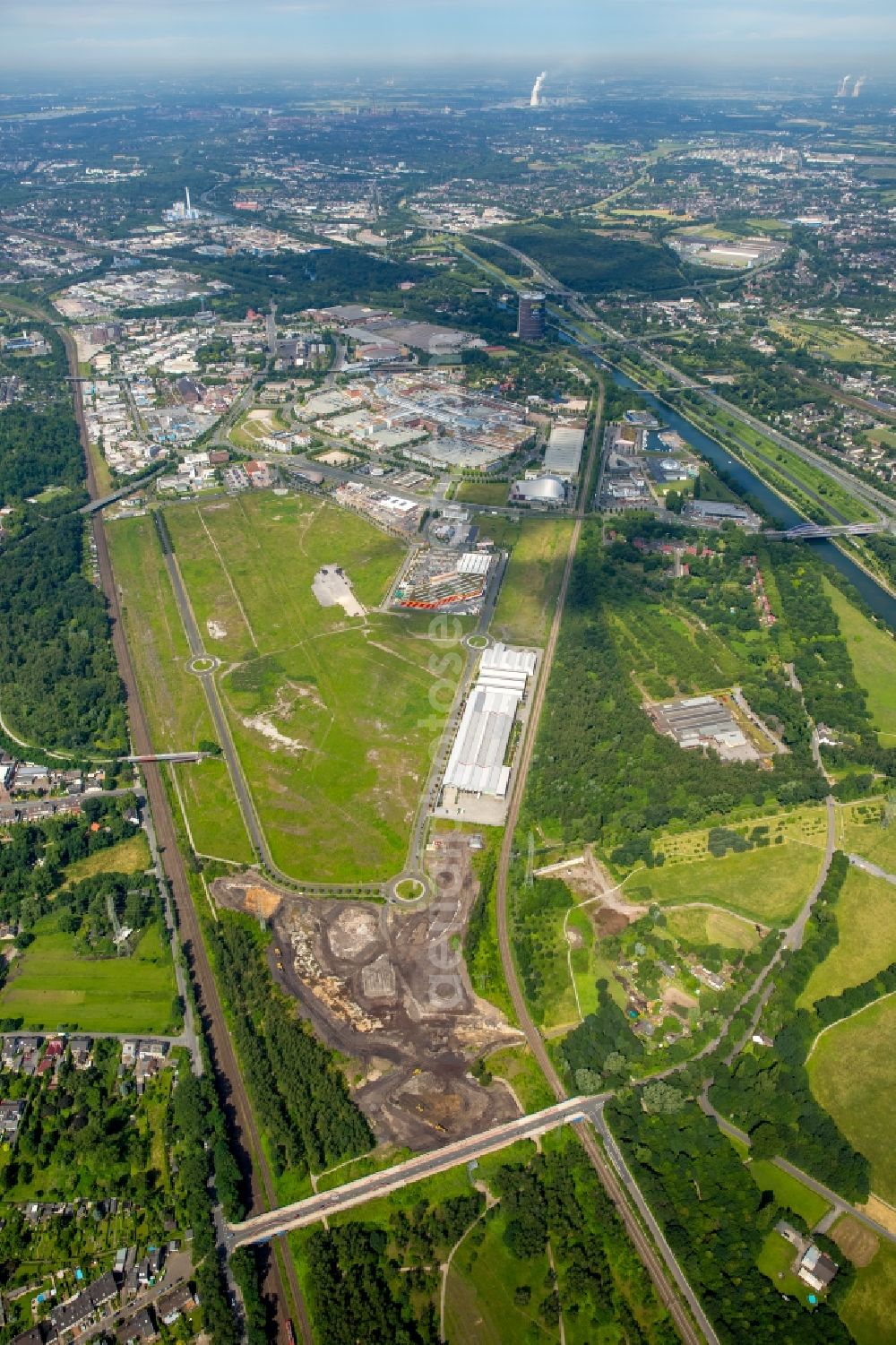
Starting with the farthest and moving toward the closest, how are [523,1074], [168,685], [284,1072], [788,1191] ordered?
[168,685], [523,1074], [284,1072], [788,1191]

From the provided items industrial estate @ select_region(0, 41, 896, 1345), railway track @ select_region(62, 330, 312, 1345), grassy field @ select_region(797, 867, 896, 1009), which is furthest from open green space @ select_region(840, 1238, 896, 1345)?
railway track @ select_region(62, 330, 312, 1345)

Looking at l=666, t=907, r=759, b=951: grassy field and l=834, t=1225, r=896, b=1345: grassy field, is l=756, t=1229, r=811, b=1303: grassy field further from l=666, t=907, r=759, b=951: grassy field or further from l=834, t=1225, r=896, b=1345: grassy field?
l=666, t=907, r=759, b=951: grassy field

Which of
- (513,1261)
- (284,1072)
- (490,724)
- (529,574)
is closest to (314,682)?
(490,724)

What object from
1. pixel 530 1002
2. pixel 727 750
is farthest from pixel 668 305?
pixel 530 1002

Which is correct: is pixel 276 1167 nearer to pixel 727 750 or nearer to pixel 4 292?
pixel 727 750

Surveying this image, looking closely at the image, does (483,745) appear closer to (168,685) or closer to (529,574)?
(168,685)

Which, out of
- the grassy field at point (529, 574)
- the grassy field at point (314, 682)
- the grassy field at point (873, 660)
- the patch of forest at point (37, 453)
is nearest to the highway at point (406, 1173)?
the grassy field at point (314, 682)
